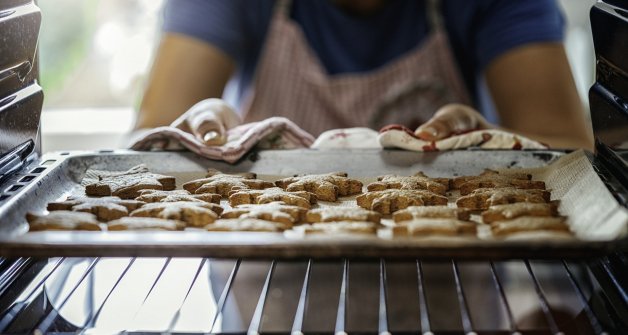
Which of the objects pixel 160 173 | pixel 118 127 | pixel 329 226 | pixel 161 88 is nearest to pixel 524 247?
pixel 329 226

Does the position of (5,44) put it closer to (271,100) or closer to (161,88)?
(161,88)

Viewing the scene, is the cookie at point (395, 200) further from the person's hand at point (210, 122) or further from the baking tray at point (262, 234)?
the person's hand at point (210, 122)

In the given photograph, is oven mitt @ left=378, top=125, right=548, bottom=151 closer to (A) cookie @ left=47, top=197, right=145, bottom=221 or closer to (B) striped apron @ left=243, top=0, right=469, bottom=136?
(A) cookie @ left=47, top=197, right=145, bottom=221

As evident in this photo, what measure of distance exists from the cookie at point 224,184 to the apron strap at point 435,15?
1285 millimetres

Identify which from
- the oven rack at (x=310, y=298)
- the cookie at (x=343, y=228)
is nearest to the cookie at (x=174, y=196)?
the oven rack at (x=310, y=298)

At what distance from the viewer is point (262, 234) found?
1083mm

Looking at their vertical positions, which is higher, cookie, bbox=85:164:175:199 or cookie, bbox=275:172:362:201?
cookie, bbox=275:172:362:201

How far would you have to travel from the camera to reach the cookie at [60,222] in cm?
114

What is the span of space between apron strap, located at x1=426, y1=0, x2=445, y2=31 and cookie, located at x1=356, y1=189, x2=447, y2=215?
133 centimetres

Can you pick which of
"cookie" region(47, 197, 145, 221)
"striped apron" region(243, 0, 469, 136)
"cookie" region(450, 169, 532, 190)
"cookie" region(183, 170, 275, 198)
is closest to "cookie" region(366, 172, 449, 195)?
"cookie" region(450, 169, 532, 190)

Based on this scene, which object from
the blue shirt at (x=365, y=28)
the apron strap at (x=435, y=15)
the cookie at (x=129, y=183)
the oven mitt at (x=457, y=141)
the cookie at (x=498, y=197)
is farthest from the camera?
the apron strap at (x=435, y=15)

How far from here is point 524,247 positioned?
91 centimetres

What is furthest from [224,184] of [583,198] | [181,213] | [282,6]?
[282,6]

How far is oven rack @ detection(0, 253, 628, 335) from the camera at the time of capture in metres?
1.00
